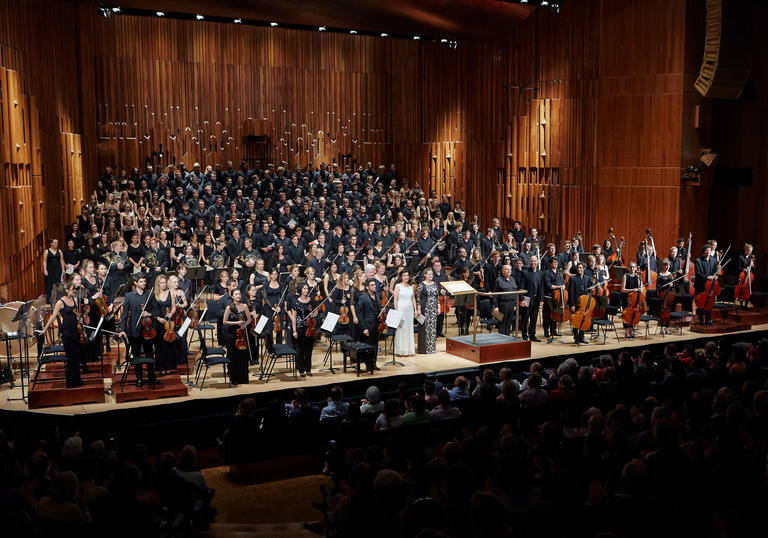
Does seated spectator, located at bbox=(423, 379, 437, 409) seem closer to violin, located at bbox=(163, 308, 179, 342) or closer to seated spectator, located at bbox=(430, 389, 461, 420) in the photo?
seated spectator, located at bbox=(430, 389, 461, 420)

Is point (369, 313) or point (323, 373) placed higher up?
point (369, 313)

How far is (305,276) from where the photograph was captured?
11.2m

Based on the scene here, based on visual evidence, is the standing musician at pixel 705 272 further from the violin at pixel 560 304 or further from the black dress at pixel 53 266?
the black dress at pixel 53 266

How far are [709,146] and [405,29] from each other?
7.66 metres

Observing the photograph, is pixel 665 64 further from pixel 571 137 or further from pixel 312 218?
pixel 312 218

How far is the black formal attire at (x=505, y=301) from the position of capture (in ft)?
37.5

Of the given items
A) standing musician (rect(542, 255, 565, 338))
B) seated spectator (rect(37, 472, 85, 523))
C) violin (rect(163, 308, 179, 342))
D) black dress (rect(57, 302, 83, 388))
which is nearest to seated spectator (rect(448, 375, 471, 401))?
violin (rect(163, 308, 179, 342))

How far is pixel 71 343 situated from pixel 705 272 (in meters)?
10.0

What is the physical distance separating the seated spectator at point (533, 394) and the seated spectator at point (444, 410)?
0.68 m

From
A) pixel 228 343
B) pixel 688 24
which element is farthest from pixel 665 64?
pixel 228 343

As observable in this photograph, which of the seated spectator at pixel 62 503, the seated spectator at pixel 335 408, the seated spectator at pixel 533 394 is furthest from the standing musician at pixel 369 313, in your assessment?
the seated spectator at pixel 62 503

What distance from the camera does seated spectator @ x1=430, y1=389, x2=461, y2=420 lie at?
6211mm

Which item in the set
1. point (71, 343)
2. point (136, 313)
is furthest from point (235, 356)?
point (71, 343)

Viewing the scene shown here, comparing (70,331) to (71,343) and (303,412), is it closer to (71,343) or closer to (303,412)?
(71,343)
